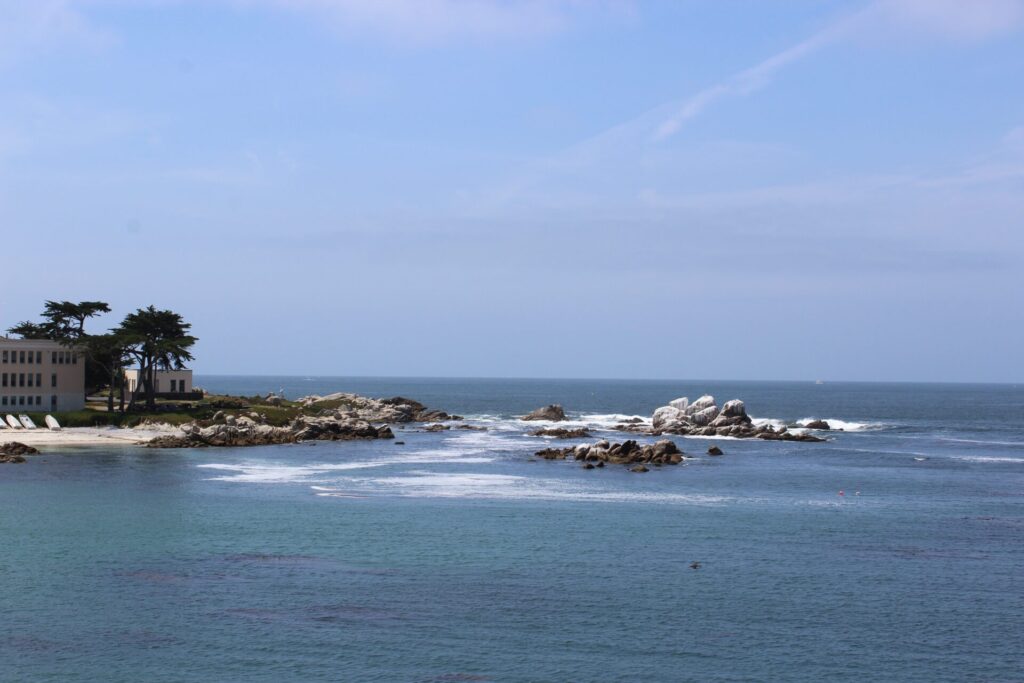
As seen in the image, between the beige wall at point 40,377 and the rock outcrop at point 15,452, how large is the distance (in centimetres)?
2635

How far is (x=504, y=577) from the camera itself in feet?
142

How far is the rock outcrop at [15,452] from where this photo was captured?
87125 mm

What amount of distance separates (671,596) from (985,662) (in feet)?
38.8

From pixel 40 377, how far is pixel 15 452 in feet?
109

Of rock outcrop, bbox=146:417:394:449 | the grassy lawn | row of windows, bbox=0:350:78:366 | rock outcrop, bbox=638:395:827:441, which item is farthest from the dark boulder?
rock outcrop, bbox=638:395:827:441

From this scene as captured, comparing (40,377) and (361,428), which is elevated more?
(40,377)

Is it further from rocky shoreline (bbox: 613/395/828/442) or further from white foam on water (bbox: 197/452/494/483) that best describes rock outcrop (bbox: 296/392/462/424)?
white foam on water (bbox: 197/452/494/483)

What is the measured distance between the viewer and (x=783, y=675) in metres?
31.0

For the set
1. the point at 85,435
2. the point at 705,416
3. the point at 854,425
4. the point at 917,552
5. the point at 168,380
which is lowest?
the point at 917,552

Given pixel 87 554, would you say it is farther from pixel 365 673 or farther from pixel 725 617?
pixel 725 617

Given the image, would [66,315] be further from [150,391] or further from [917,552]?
[917,552]

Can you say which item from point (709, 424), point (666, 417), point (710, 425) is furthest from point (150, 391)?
point (709, 424)

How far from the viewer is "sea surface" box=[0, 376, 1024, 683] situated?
3219 centimetres

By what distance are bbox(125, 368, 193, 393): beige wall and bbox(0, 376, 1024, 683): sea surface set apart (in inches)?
2275
